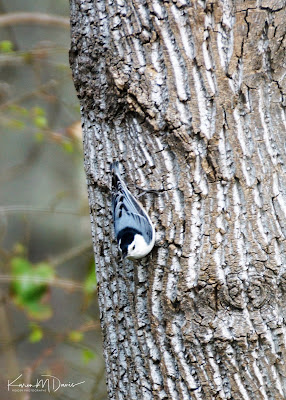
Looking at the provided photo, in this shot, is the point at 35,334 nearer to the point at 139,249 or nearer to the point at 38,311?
the point at 38,311

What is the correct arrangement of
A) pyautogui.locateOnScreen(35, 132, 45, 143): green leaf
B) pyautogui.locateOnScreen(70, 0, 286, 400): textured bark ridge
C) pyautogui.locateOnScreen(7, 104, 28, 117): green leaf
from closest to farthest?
pyautogui.locateOnScreen(70, 0, 286, 400): textured bark ridge, pyautogui.locateOnScreen(7, 104, 28, 117): green leaf, pyautogui.locateOnScreen(35, 132, 45, 143): green leaf

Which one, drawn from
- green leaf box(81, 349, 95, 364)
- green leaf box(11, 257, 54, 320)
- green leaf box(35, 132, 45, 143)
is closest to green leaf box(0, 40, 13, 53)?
green leaf box(35, 132, 45, 143)

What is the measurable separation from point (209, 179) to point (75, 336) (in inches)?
83.9

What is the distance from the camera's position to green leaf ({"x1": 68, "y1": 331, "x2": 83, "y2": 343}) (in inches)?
119

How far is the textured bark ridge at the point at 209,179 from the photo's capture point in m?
1.20

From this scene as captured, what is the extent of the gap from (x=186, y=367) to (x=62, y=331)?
2.05 metres

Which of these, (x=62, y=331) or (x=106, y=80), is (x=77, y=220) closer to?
(x=62, y=331)

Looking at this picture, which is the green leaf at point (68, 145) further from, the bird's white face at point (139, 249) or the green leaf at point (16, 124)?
the bird's white face at point (139, 249)

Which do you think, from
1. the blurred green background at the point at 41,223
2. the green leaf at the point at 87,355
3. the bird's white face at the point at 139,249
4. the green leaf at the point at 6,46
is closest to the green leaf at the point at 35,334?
the blurred green background at the point at 41,223

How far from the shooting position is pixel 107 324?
1.40 metres

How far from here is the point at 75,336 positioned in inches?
119

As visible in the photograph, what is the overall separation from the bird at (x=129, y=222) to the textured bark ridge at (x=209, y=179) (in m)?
0.03

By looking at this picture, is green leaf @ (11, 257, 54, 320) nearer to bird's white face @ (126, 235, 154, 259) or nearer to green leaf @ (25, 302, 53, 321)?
green leaf @ (25, 302, 53, 321)

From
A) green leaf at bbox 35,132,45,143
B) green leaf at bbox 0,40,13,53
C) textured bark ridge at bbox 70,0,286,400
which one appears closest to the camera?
textured bark ridge at bbox 70,0,286,400
